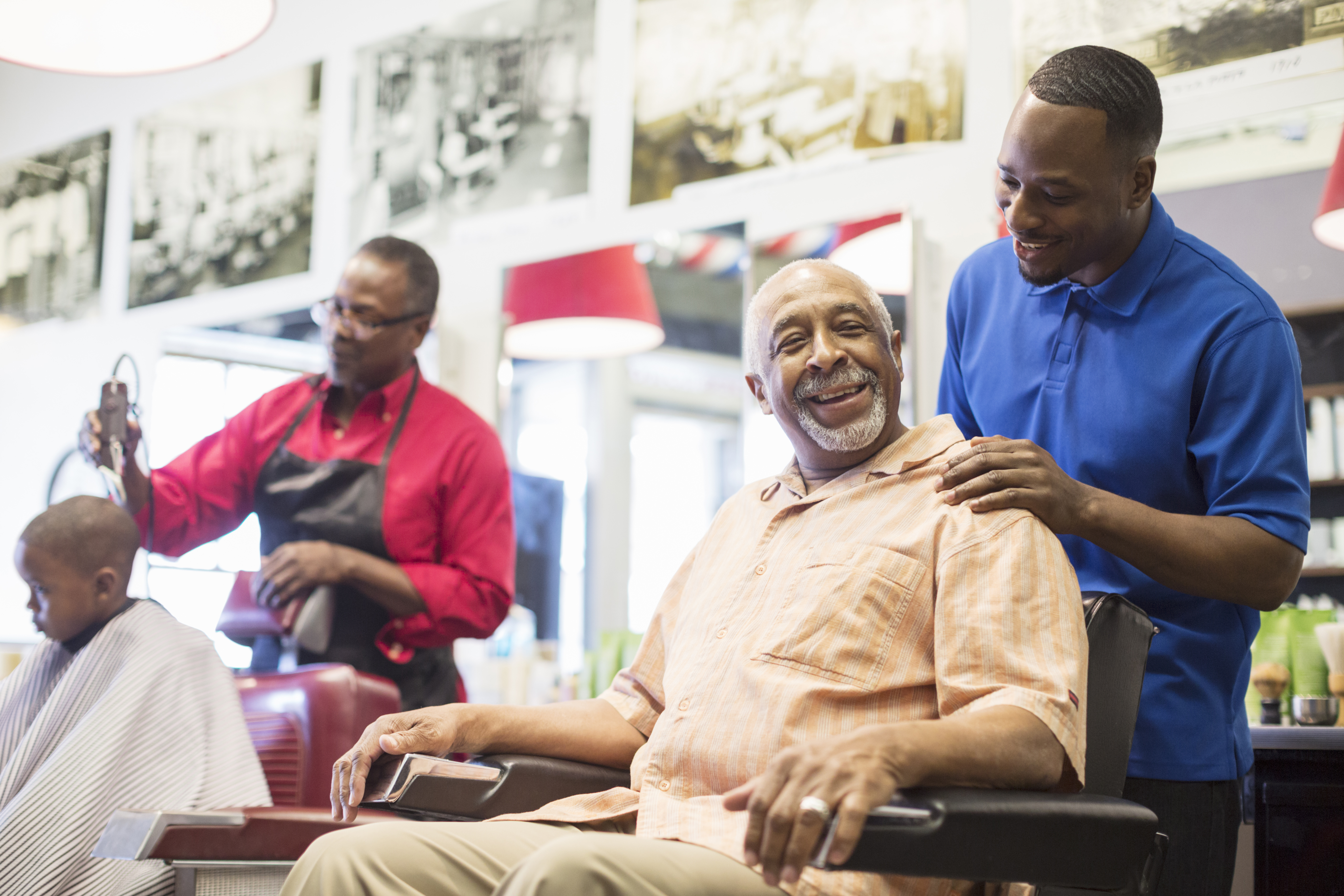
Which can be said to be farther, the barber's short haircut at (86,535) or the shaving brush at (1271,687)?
the barber's short haircut at (86,535)

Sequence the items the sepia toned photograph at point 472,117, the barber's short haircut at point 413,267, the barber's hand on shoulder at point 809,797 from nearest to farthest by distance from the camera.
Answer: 1. the barber's hand on shoulder at point 809,797
2. the barber's short haircut at point 413,267
3. the sepia toned photograph at point 472,117

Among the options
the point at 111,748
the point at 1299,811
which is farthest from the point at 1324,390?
the point at 111,748

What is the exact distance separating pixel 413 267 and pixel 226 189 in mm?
2101

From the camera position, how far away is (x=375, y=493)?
2.72 m

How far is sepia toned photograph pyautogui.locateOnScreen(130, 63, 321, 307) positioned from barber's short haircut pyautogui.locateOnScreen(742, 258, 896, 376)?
272 cm

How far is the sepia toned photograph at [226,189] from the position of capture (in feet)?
14.1

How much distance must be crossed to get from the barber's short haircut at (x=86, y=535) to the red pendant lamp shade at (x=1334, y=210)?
2.75m

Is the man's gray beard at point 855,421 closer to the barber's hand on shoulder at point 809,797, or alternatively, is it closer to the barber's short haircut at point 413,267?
the barber's hand on shoulder at point 809,797

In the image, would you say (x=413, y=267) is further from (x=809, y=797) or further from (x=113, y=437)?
(x=809, y=797)

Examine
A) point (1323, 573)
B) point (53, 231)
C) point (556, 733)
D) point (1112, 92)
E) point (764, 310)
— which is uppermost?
point (53, 231)

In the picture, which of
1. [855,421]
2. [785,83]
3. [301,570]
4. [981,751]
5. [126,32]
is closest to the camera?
[981,751]

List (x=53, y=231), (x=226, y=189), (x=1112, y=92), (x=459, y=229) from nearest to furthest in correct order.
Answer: (x=1112, y=92) < (x=459, y=229) < (x=226, y=189) < (x=53, y=231)

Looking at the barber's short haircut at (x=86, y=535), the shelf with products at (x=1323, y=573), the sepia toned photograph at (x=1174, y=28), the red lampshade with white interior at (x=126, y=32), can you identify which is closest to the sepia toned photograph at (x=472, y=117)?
the red lampshade with white interior at (x=126, y=32)

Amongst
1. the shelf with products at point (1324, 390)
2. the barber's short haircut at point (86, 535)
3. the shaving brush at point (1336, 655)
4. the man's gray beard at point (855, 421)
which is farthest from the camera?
the shelf with products at point (1324, 390)
